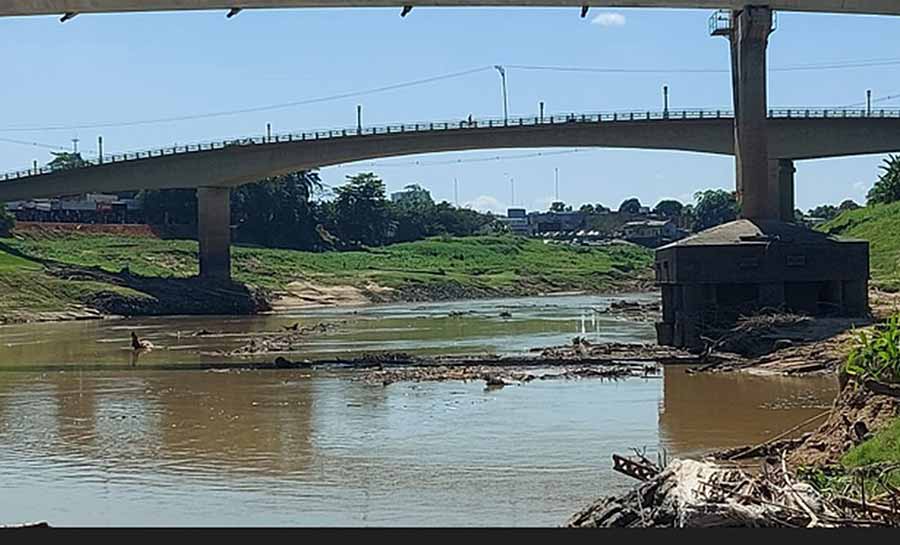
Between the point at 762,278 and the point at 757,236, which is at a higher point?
Result: the point at 757,236

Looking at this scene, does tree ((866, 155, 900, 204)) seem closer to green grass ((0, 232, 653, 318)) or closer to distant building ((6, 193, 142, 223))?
green grass ((0, 232, 653, 318))

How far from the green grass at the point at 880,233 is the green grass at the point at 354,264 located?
2776cm

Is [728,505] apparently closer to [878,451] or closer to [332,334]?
[878,451]

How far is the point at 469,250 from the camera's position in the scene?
12156cm

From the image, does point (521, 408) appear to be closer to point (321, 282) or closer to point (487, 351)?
point (487, 351)

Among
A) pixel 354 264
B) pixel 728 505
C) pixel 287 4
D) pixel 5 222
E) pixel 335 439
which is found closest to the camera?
pixel 728 505

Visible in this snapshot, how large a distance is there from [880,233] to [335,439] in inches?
2290

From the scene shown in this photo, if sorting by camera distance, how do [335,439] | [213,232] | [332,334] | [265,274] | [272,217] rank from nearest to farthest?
[335,439] < [332,334] < [213,232] < [265,274] < [272,217]

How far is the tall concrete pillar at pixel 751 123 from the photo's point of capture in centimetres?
4259

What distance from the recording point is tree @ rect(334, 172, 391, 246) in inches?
4937

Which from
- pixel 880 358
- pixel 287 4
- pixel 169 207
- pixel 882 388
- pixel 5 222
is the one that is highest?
pixel 287 4

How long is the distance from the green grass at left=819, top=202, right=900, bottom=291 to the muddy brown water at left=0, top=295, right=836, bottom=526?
32.9 metres

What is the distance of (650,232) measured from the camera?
17112cm

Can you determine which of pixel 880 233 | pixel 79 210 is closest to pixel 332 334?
pixel 880 233
